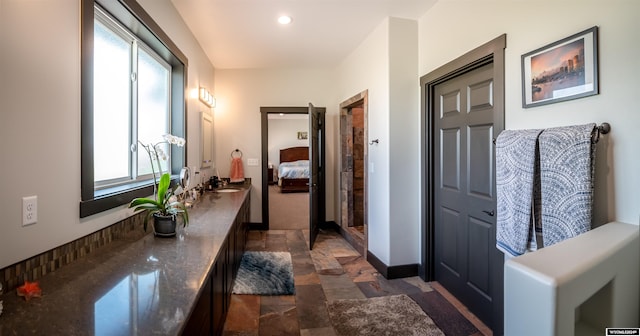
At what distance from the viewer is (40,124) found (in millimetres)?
1163

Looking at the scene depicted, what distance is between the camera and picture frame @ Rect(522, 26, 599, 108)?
1342 millimetres

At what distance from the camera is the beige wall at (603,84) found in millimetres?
1208

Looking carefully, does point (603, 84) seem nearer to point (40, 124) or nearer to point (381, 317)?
point (381, 317)

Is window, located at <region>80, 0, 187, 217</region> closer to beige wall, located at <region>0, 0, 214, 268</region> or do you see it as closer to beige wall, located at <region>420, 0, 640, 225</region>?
beige wall, located at <region>0, 0, 214, 268</region>

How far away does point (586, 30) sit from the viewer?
4.46ft

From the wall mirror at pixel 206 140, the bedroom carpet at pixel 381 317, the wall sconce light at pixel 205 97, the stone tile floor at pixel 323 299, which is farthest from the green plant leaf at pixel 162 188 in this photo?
the wall sconce light at pixel 205 97

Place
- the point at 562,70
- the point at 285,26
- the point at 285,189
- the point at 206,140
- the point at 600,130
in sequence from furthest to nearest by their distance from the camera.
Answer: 1. the point at 285,189
2. the point at 206,140
3. the point at 285,26
4. the point at 562,70
5. the point at 600,130

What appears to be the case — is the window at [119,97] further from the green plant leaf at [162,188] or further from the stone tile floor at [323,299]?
the stone tile floor at [323,299]

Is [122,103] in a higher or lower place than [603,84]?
higher

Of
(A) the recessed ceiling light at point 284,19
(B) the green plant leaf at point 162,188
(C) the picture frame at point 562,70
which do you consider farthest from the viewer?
(A) the recessed ceiling light at point 284,19

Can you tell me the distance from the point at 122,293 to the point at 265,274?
2030mm

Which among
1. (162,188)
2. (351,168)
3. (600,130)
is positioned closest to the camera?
(600,130)

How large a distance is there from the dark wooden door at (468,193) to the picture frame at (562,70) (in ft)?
1.24

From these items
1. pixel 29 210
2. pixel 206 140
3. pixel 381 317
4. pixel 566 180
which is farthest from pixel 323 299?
pixel 206 140
